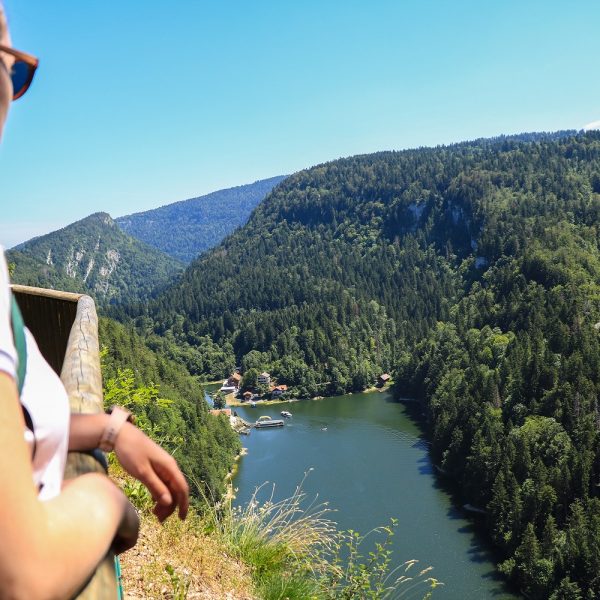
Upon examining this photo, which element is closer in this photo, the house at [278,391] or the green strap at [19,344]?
the green strap at [19,344]

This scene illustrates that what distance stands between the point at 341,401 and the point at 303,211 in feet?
325

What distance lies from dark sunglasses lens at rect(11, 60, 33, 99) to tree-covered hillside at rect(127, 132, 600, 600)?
28.9 m

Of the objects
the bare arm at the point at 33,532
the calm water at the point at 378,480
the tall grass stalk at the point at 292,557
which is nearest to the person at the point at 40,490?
the bare arm at the point at 33,532

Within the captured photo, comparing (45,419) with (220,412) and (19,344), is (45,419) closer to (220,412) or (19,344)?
(19,344)

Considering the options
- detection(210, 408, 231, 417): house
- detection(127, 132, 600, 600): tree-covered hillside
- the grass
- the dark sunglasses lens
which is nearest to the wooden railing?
the dark sunglasses lens

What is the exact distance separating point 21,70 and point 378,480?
129ft

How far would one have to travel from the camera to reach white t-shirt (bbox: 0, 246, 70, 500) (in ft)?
2.72

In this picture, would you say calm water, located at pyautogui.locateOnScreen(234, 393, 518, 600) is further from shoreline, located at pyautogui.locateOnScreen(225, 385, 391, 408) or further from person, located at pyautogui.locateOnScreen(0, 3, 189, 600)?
person, located at pyautogui.locateOnScreen(0, 3, 189, 600)

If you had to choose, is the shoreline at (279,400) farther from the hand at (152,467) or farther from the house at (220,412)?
the hand at (152,467)

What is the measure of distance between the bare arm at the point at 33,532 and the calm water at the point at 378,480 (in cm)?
1883

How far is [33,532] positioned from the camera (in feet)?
2.23

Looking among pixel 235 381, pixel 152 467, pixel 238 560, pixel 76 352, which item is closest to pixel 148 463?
pixel 152 467

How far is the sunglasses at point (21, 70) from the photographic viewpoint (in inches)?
33.7

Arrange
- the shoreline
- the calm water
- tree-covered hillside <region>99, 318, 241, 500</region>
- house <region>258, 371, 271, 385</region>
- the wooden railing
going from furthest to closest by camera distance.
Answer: house <region>258, 371, 271, 385</region> < the shoreline < tree-covered hillside <region>99, 318, 241, 500</region> < the calm water < the wooden railing
